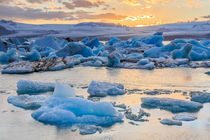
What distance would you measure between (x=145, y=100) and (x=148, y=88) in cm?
142

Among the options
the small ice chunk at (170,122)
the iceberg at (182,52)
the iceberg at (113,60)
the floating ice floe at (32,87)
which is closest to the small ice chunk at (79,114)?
the small ice chunk at (170,122)

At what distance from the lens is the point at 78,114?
147 inches

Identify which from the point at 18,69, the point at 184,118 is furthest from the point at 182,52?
the point at 184,118

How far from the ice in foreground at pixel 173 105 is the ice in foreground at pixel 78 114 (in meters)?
0.86

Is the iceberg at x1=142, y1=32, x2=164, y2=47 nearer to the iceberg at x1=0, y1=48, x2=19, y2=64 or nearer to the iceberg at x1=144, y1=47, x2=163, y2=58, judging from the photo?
the iceberg at x1=144, y1=47, x2=163, y2=58

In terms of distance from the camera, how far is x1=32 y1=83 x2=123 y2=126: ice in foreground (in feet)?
11.8

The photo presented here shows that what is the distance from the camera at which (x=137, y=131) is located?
3311 mm

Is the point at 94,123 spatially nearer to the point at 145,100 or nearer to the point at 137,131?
the point at 137,131

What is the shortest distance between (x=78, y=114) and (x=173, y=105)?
4.87 feet

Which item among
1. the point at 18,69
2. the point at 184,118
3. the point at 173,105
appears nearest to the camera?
the point at 184,118

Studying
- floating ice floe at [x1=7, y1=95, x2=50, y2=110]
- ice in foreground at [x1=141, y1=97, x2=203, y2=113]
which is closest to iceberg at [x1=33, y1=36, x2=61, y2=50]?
floating ice floe at [x1=7, y1=95, x2=50, y2=110]

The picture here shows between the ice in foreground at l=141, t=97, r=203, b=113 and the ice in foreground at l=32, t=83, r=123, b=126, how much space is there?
2.83ft

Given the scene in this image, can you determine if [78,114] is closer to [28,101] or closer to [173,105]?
[28,101]

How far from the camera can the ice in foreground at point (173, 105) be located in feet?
13.6
